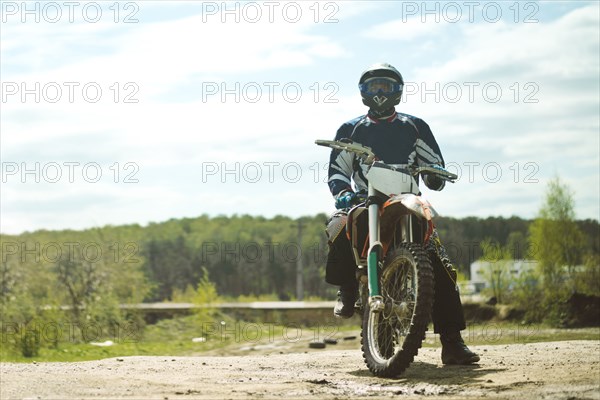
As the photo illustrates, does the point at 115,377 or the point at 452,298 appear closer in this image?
the point at 115,377

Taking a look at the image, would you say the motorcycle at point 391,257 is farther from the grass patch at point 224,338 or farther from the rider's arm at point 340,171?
the grass patch at point 224,338

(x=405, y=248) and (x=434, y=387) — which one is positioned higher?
(x=405, y=248)

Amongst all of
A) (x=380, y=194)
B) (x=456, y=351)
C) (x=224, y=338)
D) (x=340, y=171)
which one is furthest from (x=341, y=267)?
(x=224, y=338)

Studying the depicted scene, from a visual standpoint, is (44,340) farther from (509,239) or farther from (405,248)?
(509,239)

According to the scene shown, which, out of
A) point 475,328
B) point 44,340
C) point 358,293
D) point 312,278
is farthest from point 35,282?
point 312,278

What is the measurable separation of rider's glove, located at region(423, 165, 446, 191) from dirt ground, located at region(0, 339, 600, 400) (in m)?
1.82

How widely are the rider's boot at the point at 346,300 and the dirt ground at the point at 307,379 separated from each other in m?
0.57

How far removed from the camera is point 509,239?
75188mm

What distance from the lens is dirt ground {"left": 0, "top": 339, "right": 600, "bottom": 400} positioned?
7.24 metres

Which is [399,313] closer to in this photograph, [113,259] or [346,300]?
[346,300]

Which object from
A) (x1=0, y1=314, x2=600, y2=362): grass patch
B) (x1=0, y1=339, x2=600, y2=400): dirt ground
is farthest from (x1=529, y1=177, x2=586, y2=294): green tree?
(x1=0, y1=339, x2=600, y2=400): dirt ground

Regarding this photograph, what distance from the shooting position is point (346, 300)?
1023cm

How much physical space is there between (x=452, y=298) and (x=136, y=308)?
27927 mm

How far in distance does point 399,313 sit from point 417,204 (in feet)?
3.36
